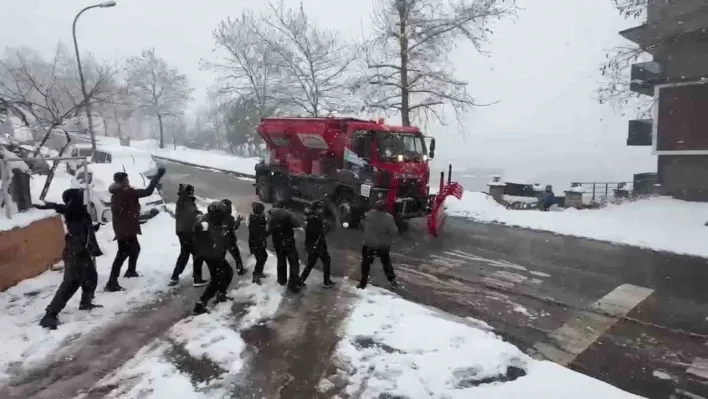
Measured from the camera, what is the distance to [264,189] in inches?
651

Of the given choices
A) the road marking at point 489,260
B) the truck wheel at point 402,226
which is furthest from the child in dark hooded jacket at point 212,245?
the truck wheel at point 402,226

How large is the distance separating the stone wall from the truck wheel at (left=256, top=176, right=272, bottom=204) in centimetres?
Answer: 821

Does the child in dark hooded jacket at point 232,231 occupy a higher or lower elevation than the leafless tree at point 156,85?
lower

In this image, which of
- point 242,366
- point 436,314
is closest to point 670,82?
point 436,314

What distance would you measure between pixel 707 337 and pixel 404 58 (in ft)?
48.0

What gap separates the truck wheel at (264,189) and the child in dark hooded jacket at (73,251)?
10.0 m

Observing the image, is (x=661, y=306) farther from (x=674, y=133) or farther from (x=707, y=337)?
(x=674, y=133)

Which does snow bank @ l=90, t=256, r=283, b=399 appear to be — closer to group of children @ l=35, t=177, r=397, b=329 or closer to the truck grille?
group of children @ l=35, t=177, r=397, b=329

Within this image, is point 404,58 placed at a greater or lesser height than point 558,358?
greater

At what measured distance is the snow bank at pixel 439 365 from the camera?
14.9 feet

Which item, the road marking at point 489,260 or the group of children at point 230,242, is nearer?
the group of children at point 230,242

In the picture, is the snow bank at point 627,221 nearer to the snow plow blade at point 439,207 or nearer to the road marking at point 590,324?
the snow plow blade at point 439,207

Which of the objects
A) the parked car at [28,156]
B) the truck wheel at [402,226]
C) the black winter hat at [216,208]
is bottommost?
the truck wheel at [402,226]

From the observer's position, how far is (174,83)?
166 ft
